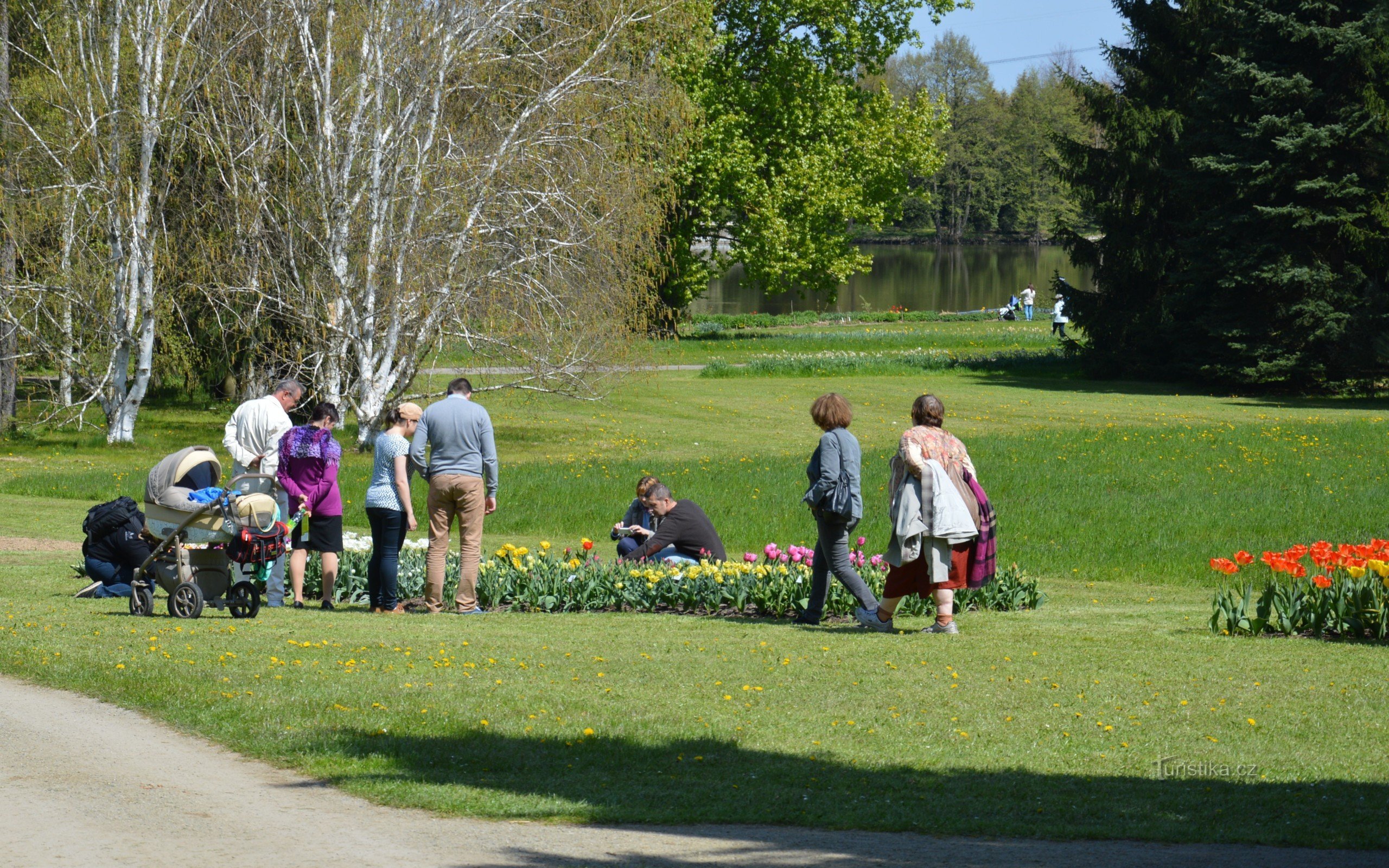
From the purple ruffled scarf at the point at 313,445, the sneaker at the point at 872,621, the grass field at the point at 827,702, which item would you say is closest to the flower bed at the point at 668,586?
the grass field at the point at 827,702

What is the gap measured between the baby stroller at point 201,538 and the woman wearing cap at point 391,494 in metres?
0.72

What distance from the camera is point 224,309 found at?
85.6 ft

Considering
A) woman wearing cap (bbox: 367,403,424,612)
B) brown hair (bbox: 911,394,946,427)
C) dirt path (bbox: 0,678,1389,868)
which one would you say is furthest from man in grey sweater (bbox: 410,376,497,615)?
dirt path (bbox: 0,678,1389,868)

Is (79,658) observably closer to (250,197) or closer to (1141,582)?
(1141,582)

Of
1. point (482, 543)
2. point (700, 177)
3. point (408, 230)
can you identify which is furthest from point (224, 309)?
point (700, 177)

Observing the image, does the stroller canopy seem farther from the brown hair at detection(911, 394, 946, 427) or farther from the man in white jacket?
the brown hair at detection(911, 394, 946, 427)

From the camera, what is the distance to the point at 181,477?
424 inches

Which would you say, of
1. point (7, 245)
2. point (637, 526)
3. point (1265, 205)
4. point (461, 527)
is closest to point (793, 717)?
point (461, 527)

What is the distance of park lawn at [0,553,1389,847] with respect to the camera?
5.64 metres

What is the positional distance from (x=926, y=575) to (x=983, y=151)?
12263 cm

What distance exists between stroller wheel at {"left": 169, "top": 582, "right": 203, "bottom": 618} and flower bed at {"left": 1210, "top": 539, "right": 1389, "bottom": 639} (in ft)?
23.9

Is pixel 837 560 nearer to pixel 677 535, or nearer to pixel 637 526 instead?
pixel 677 535

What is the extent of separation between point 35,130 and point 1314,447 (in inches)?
882

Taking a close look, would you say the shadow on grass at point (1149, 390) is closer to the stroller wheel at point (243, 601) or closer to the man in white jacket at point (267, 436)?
the man in white jacket at point (267, 436)
